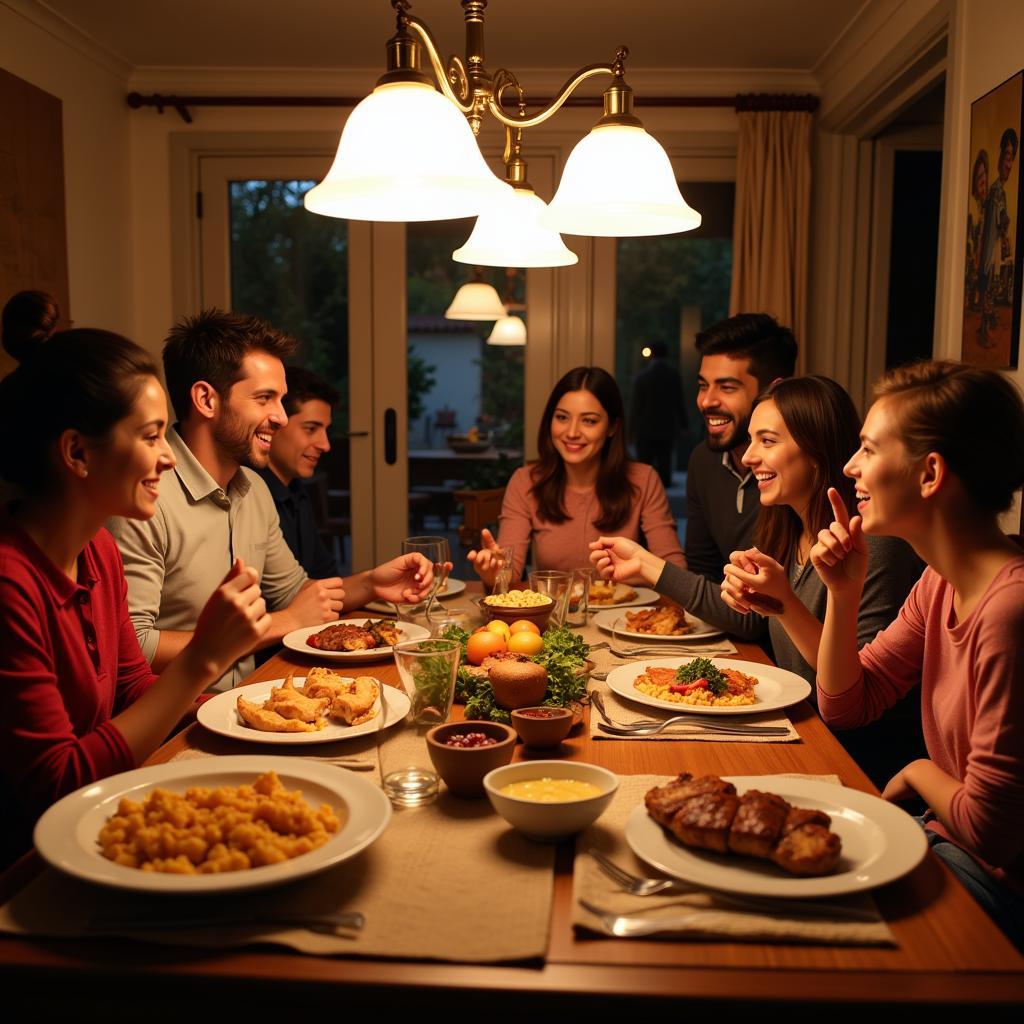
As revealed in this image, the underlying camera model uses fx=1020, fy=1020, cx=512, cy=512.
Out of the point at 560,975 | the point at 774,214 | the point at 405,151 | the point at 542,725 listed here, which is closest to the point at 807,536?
the point at 542,725

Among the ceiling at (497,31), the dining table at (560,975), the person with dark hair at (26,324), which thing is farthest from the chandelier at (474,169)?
the ceiling at (497,31)

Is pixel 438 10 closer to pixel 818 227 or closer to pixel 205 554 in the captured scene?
pixel 818 227

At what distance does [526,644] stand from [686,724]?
1.25 ft

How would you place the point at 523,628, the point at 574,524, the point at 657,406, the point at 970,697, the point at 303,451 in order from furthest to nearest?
1. the point at 657,406
2. the point at 574,524
3. the point at 303,451
4. the point at 523,628
5. the point at 970,697

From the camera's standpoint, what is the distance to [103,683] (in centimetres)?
167

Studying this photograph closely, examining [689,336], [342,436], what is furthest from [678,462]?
[342,436]

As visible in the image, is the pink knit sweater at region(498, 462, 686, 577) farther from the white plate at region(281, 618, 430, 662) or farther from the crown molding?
the crown molding

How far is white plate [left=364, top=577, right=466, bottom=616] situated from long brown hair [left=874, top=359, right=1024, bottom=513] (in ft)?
4.80

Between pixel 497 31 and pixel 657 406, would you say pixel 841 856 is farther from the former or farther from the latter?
pixel 657 406

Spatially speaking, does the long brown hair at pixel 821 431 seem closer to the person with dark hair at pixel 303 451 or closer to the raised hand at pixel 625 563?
the raised hand at pixel 625 563

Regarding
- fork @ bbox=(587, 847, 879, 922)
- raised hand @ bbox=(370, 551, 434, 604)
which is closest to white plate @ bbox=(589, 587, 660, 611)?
raised hand @ bbox=(370, 551, 434, 604)

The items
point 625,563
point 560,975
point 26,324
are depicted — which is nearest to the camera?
point 560,975

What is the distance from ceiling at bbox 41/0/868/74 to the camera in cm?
399

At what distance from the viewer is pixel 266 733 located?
1.59 metres
